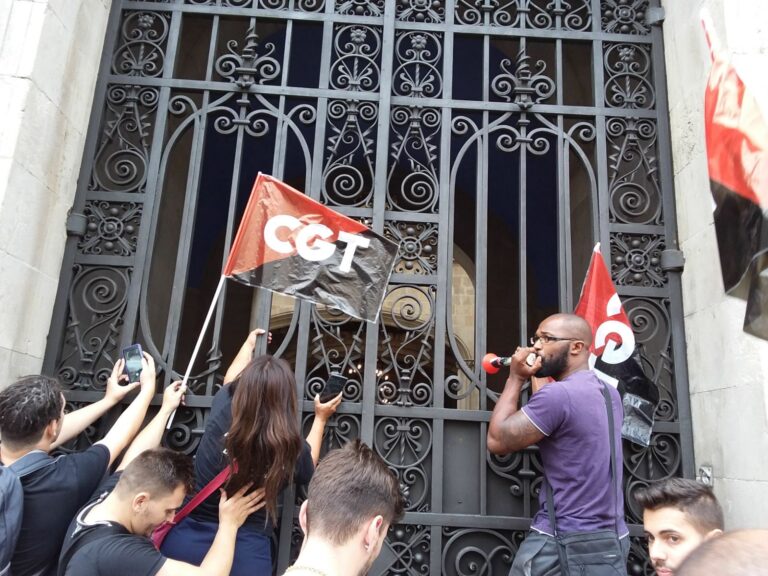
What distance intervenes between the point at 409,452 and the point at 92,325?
93.6 inches

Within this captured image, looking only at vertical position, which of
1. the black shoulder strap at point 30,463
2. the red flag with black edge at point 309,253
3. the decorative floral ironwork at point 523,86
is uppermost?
the decorative floral ironwork at point 523,86

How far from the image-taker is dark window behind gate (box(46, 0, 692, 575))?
4.04m

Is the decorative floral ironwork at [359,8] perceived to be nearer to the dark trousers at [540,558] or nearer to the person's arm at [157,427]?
the person's arm at [157,427]

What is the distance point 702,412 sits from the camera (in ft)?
13.1

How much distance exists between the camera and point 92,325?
425cm

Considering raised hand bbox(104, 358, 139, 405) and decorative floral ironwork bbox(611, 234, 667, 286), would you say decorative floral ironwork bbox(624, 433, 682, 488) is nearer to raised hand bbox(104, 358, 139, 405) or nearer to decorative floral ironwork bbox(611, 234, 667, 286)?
decorative floral ironwork bbox(611, 234, 667, 286)

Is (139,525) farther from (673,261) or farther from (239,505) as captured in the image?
(673,261)

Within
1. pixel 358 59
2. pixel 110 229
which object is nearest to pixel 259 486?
pixel 110 229

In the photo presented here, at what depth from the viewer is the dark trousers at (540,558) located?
3.02 m

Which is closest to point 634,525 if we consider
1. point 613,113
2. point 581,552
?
point 581,552

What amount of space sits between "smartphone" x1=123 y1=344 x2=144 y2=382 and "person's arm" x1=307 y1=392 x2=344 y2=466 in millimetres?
1179

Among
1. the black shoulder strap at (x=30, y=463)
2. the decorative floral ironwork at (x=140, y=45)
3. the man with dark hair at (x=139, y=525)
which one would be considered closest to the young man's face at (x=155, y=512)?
the man with dark hair at (x=139, y=525)

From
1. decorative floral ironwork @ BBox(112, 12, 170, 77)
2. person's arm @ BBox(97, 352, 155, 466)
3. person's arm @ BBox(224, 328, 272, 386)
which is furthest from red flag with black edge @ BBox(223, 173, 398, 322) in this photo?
decorative floral ironwork @ BBox(112, 12, 170, 77)

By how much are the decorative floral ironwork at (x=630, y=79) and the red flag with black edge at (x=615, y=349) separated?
5.12 feet
